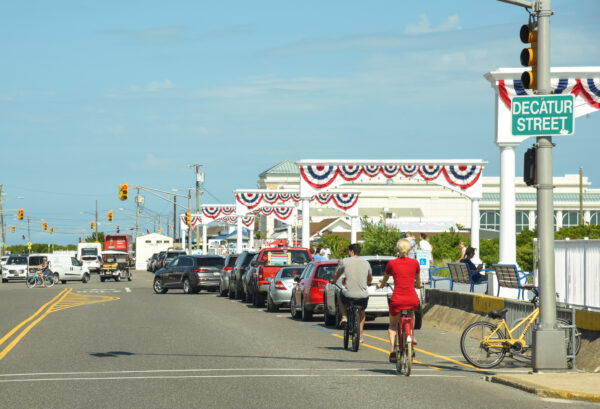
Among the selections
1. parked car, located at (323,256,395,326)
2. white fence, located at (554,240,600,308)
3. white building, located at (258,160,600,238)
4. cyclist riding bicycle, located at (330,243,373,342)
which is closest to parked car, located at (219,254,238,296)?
parked car, located at (323,256,395,326)

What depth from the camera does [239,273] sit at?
115 feet

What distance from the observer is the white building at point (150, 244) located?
99.3 meters

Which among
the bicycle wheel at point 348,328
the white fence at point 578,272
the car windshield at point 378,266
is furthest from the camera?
the car windshield at point 378,266

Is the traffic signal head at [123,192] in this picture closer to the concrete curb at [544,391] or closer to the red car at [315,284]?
the red car at [315,284]

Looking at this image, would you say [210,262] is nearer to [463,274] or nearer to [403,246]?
[463,274]

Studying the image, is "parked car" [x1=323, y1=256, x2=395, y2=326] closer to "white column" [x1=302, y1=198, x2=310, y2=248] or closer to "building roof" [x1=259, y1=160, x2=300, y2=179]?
"white column" [x1=302, y1=198, x2=310, y2=248]

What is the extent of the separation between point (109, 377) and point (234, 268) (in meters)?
23.3

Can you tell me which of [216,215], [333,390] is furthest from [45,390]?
[216,215]

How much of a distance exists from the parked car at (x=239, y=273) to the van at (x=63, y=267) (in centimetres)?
2186

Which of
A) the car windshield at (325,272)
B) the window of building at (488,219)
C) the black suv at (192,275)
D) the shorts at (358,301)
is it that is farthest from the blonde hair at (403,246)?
the window of building at (488,219)

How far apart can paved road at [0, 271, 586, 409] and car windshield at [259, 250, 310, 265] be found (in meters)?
7.34

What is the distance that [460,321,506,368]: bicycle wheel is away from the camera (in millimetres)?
13875

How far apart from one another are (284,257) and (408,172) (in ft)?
35.5

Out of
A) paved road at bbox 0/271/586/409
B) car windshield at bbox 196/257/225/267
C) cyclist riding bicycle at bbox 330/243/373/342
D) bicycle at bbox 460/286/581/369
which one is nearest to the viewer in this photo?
paved road at bbox 0/271/586/409
